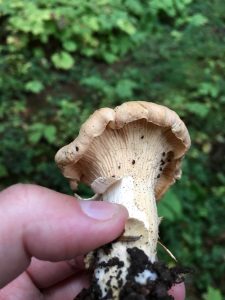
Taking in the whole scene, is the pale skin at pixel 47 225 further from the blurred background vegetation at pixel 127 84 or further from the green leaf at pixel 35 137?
the green leaf at pixel 35 137

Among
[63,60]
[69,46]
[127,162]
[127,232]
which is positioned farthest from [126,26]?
[127,232]

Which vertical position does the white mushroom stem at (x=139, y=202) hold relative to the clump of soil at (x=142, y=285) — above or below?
above

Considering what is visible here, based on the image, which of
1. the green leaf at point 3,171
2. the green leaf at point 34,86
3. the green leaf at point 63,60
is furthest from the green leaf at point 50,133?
the green leaf at point 63,60

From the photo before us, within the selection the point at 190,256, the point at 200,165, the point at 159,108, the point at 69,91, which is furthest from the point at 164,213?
the point at 69,91

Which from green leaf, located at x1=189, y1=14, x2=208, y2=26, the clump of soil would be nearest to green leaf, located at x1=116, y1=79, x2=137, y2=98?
green leaf, located at x1=189, y1=14, x2=208, y2=26

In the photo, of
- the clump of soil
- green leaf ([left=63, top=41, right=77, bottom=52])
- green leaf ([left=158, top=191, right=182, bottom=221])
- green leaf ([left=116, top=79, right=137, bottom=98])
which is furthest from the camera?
green leaf ([left=63, top=41, right=77, bottom=52])

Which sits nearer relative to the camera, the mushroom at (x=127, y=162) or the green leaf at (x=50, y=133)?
the mushroom at (x=127, y=162)

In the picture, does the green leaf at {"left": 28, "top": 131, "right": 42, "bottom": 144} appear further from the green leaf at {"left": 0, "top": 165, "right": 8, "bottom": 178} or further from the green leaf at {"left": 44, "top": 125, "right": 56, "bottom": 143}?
the green leaf at {"left": 0, "top": 165, "right": 8, "bottom": 178}

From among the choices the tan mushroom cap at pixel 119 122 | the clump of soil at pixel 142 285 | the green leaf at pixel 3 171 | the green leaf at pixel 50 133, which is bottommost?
the green leaf at pixel 3 171
